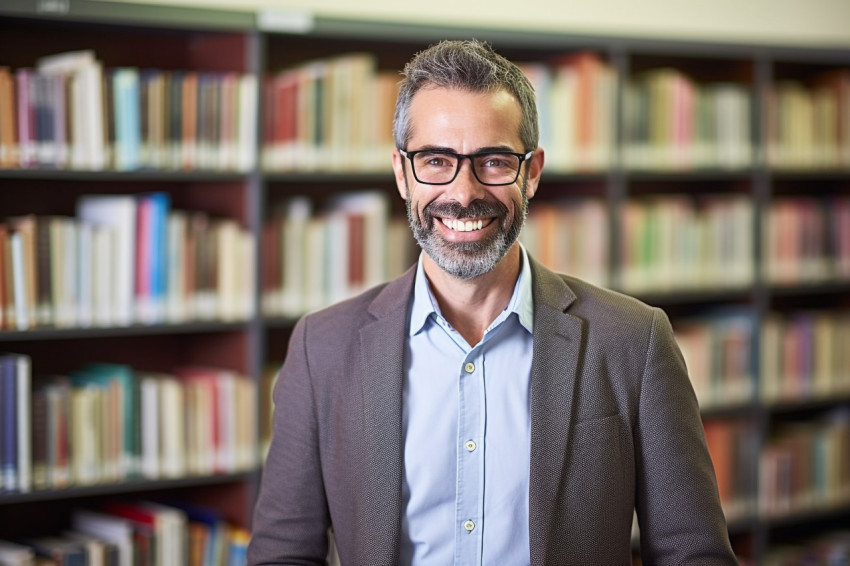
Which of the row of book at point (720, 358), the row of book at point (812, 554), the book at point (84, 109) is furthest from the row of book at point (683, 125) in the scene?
the book at point (84, 109)

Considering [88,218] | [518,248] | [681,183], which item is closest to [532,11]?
[681,183]

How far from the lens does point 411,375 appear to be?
1874 millimetres

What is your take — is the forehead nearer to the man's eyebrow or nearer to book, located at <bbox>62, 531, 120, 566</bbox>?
the man's eyebrow

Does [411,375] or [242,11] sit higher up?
[242,11]

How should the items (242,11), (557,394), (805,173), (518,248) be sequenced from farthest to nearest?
(805,173) → (242,11) → (518,248) → (557,394)

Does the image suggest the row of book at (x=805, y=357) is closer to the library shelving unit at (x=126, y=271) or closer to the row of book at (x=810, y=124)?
the row of book at (x=810, y=124)

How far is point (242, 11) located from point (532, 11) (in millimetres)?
1404

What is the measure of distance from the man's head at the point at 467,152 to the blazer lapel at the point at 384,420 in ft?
0.54

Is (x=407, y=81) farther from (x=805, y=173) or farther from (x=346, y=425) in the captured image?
(x=805, y=173)

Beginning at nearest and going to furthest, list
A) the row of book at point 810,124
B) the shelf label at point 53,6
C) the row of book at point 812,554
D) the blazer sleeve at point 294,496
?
the blazer sleeve at point 294,496
the shelf label at point 53,6
the row of book at point 810,124
the row of book at point 812,554

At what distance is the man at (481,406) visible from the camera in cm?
175

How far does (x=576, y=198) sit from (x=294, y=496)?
7.59 ft

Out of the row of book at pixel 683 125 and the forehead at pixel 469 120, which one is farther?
the row of book at pixel 683 125

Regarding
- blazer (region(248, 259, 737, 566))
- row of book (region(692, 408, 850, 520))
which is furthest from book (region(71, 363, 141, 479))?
row of book (region(692, 408, 850, 520))
